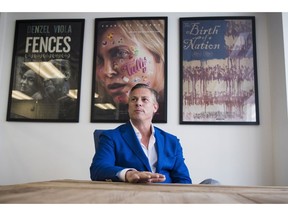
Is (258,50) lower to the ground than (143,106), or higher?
higher

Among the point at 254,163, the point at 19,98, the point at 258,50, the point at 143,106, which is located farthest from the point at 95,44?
the point at 254,163

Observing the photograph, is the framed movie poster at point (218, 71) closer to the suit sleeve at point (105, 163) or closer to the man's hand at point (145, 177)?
the suit sleeve at point (105, 163)

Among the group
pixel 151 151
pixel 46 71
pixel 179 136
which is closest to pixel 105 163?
pixel 151 151

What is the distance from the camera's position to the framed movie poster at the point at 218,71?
2527 millimetres

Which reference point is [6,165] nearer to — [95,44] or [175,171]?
[95,44]

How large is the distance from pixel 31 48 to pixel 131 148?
216cm

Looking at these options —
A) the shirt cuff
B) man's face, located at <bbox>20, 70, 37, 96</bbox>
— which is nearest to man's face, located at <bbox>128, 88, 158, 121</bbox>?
the shirt cuff

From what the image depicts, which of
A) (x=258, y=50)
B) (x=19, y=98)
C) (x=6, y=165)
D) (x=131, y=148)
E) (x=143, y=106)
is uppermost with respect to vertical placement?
(x=258, y=50)

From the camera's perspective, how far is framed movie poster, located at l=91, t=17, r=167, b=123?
8.60 feet

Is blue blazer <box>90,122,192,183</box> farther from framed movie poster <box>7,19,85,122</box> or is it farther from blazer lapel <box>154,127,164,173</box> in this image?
framed movie poster <box>7,19,85,122</box>

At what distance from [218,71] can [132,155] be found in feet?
5.56

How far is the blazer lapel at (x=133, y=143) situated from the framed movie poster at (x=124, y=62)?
1165 millimetres

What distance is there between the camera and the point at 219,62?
104 inches

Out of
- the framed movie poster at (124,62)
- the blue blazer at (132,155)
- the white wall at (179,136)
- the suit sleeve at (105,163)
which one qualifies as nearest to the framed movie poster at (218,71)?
the white wall at (179,136)
